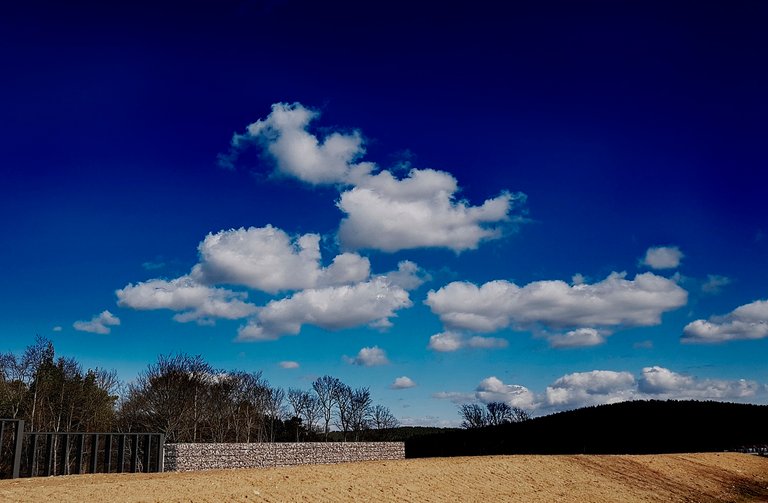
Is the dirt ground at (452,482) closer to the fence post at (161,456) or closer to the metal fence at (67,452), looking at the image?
Result: the metal fence at (67,452)

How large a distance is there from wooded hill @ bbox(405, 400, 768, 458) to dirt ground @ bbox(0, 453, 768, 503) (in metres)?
7.47

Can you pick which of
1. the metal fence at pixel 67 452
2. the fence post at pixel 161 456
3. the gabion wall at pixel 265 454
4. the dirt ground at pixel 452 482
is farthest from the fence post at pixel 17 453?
the gabion wall at pixel 265 454

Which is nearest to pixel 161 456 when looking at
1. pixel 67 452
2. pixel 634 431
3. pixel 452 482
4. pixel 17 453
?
pixel 67 452

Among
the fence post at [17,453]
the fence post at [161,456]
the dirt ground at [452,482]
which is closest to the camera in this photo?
the dirt ground at [452,482]

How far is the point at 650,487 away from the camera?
24469mm

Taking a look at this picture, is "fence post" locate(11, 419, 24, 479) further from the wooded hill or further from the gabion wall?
the wooded hill

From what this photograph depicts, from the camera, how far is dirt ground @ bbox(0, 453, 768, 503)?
15991 millimetres

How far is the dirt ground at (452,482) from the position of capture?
16.0 meters

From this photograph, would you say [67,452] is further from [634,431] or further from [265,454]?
[634,431]

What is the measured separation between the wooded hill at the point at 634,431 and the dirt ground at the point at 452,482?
7.47 m

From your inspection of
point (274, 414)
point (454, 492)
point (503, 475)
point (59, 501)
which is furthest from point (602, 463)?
point (274, 414)

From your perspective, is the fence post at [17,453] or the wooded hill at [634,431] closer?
the fence post at [17,453]

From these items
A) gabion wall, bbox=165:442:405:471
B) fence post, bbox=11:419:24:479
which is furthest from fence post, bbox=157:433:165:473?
fence post, bbox=11:419:24:479

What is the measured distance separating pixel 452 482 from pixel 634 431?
25310 millimetres
